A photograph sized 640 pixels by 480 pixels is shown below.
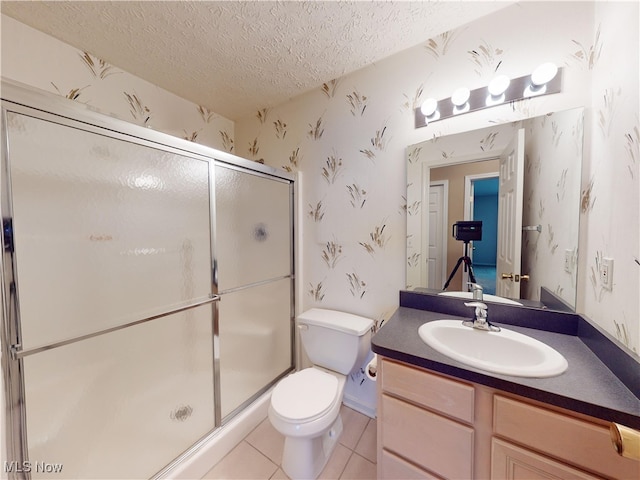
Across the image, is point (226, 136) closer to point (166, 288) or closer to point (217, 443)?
point (166, 288)

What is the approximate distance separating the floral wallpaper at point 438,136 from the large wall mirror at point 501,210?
0.02 m

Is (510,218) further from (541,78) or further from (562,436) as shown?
(562,436)

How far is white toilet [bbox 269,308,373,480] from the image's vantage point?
1166mm

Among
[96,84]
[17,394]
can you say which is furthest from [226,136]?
[17,394]

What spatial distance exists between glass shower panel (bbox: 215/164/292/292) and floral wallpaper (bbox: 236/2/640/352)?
0.56 feet

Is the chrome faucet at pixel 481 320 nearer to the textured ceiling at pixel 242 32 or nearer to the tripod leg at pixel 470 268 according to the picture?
the tripod leg at pixel 470 268

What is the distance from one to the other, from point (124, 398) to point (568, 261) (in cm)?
206

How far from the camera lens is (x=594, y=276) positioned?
37.2 inches

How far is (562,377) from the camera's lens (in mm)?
733

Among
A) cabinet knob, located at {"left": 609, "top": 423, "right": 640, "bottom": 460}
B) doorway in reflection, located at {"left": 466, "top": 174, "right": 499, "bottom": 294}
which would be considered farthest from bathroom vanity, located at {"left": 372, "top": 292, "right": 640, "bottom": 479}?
doorway in reflection, located at {"left": 466, "top": 174, "right": 499, "bottom": 294}

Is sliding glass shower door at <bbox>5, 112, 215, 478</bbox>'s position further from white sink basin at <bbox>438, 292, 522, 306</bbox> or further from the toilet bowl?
white sink basin at <bbox>438, 292, 522, 306</bbox>

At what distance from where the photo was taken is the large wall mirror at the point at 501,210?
1062mm

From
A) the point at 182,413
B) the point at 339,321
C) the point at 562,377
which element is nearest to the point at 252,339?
the point at 182,413

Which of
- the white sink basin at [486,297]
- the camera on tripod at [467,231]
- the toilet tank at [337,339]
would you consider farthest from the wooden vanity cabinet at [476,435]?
the camera on tripod at [467,231]
